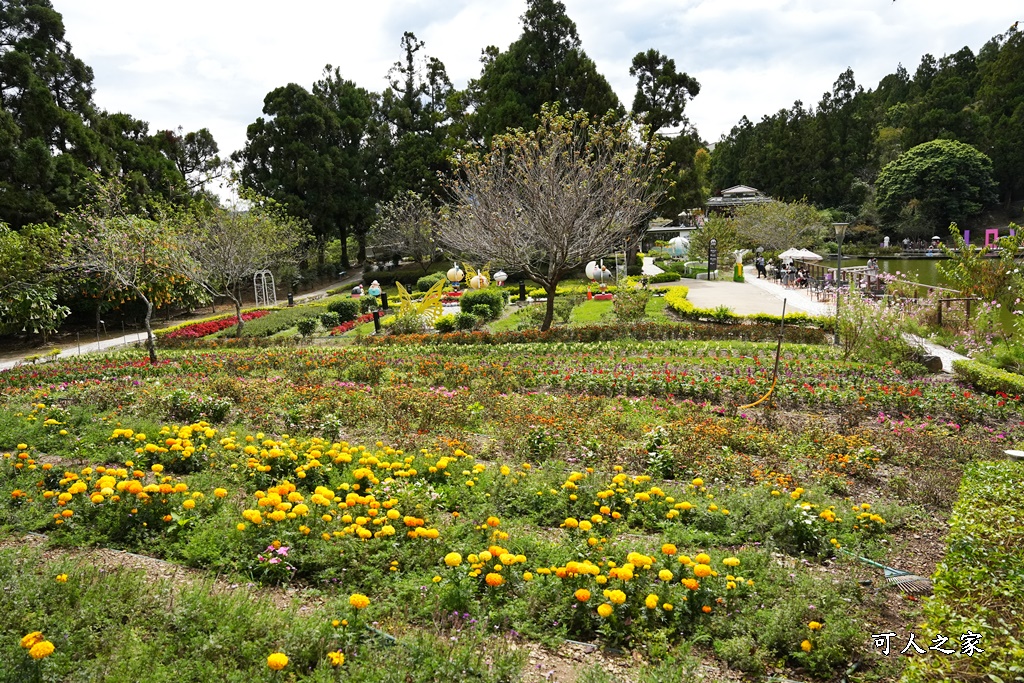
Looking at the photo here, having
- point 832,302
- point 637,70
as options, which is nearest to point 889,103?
point 637,70

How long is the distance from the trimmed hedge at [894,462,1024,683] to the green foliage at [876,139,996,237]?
5076 centimetres

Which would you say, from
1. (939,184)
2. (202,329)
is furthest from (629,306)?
(939,184)

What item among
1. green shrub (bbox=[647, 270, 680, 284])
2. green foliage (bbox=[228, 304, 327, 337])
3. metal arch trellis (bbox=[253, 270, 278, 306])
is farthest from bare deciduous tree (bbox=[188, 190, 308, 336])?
green shrub (bbox=[647, 270, 680, 284])

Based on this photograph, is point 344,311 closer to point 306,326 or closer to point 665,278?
point 306,326

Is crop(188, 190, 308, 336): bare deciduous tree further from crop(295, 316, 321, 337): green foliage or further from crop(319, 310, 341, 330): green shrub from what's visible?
crop(319, 310, 341, 330): green shrub

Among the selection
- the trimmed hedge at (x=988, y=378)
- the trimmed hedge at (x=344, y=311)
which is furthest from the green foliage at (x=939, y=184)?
the trimmed hedge at (x=344, y=311)

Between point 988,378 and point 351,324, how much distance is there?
56.8 feet

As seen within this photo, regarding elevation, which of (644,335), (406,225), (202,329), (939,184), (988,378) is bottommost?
(988,378)

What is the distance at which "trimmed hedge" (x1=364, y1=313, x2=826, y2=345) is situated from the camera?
1439 cm

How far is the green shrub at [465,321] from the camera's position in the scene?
1803 cm

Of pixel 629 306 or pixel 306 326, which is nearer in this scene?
pixel 629 306

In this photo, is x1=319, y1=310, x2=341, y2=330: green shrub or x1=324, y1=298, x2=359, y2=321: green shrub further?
x1=324, y1=298, x2=359, y2=321: green shrub

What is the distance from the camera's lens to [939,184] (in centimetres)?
4566

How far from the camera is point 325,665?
2725 millimetres
